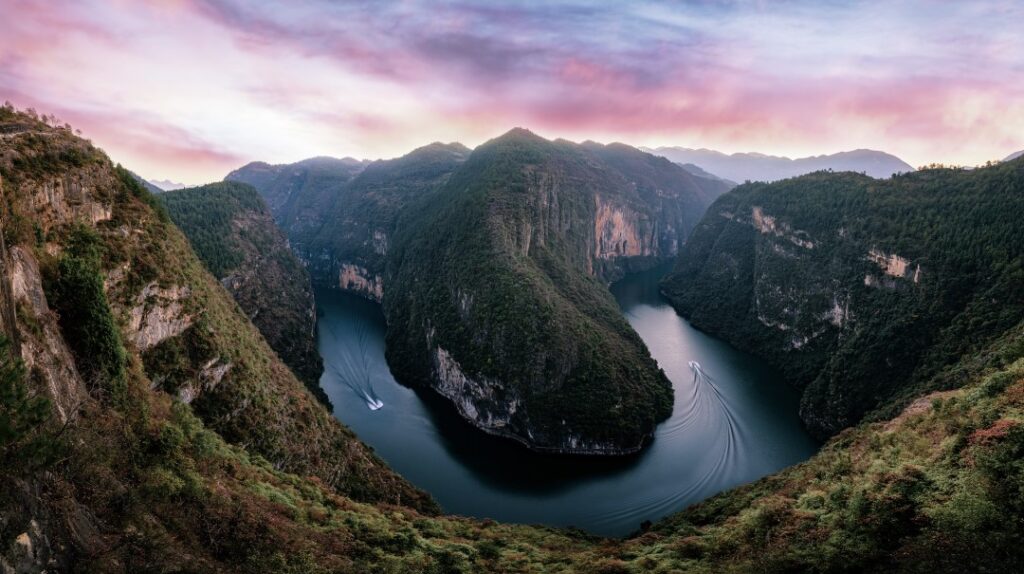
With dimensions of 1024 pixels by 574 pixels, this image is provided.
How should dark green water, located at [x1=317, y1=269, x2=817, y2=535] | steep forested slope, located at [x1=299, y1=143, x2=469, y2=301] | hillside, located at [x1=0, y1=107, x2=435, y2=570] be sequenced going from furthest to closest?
steep forested slope, located at [x1=299, y1=143, x2=469, y2=301] < dark green water, located at [x1=317, y1=269, x2=817, y2=535] < hillside, located at [x1=0, y1=107, x2=435, y2=570]

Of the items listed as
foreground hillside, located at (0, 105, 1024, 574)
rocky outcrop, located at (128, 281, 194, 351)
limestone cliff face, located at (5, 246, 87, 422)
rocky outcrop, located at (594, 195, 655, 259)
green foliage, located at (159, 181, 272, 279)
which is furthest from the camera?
rocky outcrop, located at (594, 195, 655, 259)

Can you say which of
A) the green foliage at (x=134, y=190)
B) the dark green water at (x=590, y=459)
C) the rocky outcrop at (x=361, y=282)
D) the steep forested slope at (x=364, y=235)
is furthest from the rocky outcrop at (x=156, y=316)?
the steep forested slope at (x=364, y=235)

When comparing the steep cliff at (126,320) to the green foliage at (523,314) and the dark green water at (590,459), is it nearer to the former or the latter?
the dark green water at (590,459)

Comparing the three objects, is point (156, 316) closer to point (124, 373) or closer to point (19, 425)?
point (124, 373)

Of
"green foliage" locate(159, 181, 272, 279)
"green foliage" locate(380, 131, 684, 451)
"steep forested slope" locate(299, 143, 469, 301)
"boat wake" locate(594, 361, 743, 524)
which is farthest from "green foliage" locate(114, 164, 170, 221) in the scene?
"steep forested slope" locate(299, 143, 469, 301)

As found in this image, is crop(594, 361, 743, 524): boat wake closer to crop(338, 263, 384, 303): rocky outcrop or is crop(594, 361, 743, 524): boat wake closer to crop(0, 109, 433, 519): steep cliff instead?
crop(0, 109, 433, 519): steep cliff

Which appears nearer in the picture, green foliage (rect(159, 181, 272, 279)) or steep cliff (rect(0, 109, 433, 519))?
steep cliff (rect(0, 109, 433, 519))
